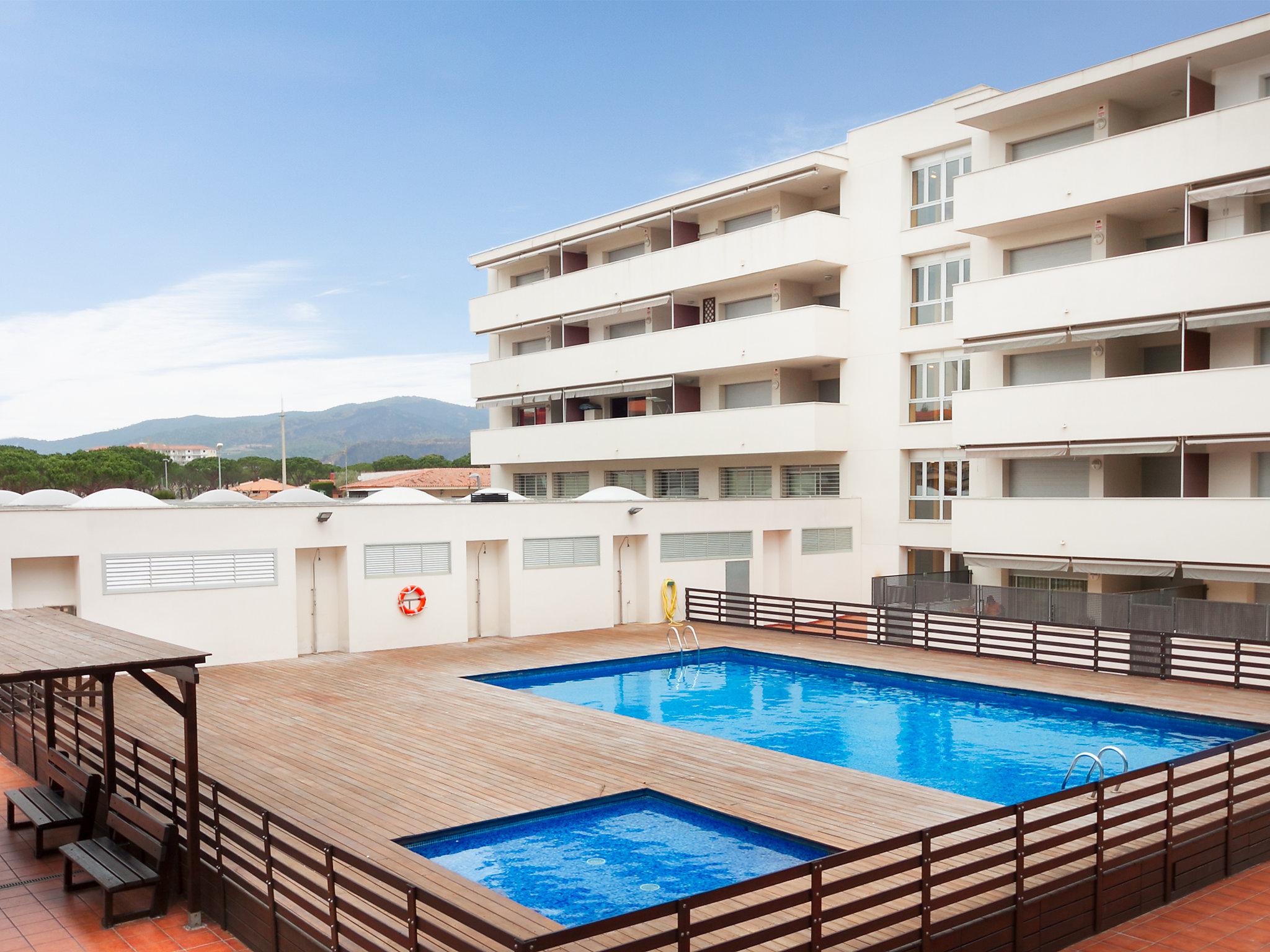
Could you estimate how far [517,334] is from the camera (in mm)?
41812

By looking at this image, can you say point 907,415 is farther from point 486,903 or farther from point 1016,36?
point 1016,36

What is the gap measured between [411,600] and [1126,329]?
1655 cm

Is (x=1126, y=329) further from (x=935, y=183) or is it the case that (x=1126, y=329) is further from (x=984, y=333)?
(x=935, y=183)

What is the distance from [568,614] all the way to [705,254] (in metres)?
12.9

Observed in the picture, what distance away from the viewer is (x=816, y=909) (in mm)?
6922

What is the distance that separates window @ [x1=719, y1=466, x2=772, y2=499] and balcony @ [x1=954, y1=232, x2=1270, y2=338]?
894 centimetres

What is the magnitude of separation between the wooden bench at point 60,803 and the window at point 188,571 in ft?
25.5

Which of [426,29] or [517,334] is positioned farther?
[426,29]

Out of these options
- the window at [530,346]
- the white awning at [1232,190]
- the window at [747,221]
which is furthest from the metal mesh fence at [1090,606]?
the window at [530,346]

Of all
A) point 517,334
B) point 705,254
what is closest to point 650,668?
point 705,254

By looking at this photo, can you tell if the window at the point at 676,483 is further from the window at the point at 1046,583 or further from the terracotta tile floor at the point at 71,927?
the terracotta tile floor at the point at 71,927

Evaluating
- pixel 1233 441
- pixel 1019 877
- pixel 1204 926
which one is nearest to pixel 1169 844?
pixel 1204 926

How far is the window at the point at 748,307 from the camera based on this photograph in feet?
104

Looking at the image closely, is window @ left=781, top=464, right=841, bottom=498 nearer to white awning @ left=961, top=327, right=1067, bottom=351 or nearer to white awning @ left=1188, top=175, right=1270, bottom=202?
white awning @ left=961, top=327, right=1067, bottom=351
